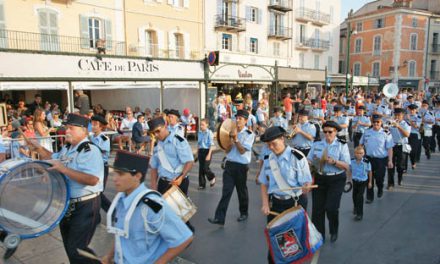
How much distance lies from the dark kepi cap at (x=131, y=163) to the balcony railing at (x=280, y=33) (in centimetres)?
2905

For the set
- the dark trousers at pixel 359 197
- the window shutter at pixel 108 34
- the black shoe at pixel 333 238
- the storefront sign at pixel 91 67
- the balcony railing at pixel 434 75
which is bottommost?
the black shoe at pixel 333 238

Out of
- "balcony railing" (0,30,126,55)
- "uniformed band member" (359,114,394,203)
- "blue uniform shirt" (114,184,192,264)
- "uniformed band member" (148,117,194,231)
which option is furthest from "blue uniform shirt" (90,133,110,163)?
"balcony railing" (0,30,126,55)

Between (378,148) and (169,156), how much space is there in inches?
181

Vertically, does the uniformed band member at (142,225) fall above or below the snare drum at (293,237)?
above

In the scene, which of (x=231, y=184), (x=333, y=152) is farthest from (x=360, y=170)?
(x=231, y=184)

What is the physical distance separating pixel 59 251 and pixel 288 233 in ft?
11.6

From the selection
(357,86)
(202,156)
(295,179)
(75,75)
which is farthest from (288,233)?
(357,86)

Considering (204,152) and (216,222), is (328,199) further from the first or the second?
Result: (204,152)

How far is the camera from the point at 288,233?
11.6 ft

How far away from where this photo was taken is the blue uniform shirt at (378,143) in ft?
23.3

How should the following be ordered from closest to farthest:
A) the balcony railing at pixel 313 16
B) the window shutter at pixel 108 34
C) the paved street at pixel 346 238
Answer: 1. the paved street at pixel 346 238
2. the window shutter at pixel 108 34
3. the balcony railing at pixel 313 16

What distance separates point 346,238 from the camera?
547 cm

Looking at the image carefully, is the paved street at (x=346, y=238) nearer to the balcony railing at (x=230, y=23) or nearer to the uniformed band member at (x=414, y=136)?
the uniformed band member at (x=414, y=136)

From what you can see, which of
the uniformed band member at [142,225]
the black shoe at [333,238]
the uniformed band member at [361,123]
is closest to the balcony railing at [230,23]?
the uniformed band member at [361,123]
